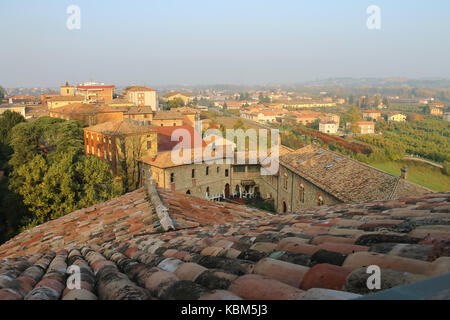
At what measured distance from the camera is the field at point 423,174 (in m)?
35.8

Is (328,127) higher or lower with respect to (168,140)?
higher

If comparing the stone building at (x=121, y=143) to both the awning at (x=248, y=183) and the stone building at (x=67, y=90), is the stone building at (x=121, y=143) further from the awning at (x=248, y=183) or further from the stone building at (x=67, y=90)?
the stone building at (x=67, y=90)

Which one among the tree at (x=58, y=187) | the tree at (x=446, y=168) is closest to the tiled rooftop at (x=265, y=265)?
the tree at (x=58, y=187)

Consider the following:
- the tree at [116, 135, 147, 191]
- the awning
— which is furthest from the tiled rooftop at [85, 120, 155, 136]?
the awning

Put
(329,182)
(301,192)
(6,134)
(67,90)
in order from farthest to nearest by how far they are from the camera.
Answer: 1. (67,90)
2. (6,134)
3. (301,192)
4. (329,182)

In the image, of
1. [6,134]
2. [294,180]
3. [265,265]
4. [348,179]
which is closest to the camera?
[265,265]

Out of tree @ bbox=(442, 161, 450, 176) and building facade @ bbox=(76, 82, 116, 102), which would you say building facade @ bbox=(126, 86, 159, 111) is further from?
tree @ bbox=(442, 161, 450, 176)

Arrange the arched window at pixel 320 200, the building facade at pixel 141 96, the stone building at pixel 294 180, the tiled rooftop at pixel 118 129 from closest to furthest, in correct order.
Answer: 1. the stone building at pixel 294 180
2. the arched window at pixel 320 200
3. the tiled rooftop at pixel 118 129
4. the building facade at pixel 141 96

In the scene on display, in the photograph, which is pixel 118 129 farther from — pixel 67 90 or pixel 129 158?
pixel 67 90

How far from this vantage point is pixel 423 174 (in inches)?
1577

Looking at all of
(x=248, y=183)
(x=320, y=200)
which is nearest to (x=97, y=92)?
(x=248, y=183)
